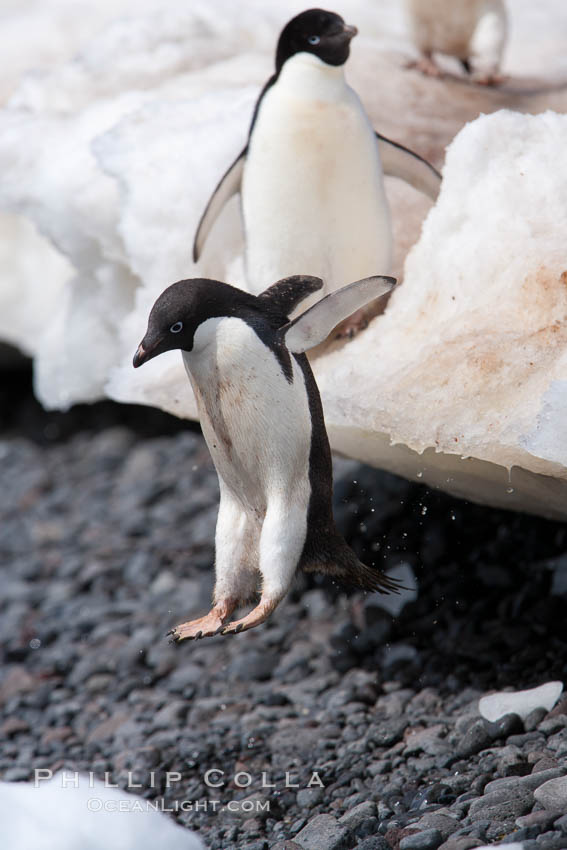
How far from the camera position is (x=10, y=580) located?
3.54 meters

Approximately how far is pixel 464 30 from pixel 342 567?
7.05ft

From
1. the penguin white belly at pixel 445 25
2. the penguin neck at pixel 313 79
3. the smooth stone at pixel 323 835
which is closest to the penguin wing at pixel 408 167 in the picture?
the penguin neck at pixel 313 79

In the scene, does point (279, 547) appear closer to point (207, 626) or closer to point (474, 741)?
point (207, 626)

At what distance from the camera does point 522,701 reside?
2146mm

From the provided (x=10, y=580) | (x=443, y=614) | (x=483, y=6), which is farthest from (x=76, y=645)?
(x=483, y=6)

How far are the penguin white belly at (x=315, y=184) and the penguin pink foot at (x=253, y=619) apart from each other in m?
0.65

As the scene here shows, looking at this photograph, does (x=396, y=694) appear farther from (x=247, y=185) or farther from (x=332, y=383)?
(x=247, y=185)

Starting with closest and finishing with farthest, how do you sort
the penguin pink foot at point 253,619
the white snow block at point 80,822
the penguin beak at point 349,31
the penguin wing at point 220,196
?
1. the penguin pink foot at point 253,619
2. the white snow block at point 80,822
3. the penguin beak at point 349,31
4. the penguin wing at point 220,196

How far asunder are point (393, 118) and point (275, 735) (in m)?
1.59

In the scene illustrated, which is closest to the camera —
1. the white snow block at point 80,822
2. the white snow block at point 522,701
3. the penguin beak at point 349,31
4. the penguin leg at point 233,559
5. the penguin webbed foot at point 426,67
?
the penguin leg at point 233,559

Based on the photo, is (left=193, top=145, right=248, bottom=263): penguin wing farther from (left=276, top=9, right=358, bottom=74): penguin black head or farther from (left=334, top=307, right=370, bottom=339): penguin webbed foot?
(left=334, top=307, right=370, bottom=339): penguin webbed foot

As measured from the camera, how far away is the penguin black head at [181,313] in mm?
1461

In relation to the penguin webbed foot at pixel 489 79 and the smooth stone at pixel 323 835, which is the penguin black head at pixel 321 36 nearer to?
the penguin webbed foot at pixel 489 79

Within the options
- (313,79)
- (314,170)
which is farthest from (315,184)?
(313,79)
